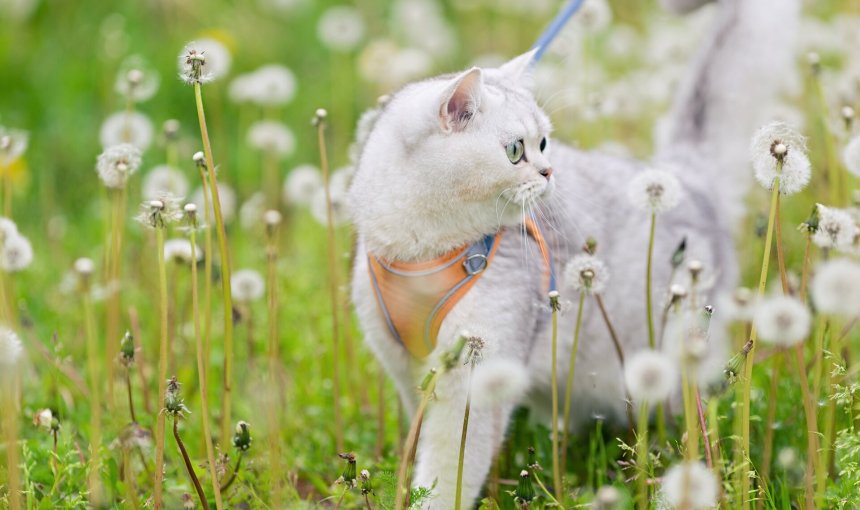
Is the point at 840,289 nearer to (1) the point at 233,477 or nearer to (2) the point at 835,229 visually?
(2) the point at 835,229

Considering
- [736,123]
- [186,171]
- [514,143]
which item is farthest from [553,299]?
[186,171]

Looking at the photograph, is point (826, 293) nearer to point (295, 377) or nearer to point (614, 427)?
point (614, 427)

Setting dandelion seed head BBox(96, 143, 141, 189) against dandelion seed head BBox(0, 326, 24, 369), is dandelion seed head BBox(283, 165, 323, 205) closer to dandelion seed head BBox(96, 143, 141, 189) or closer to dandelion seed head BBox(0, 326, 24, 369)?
dandelion seed head BBox(96, 143, 141, 189)

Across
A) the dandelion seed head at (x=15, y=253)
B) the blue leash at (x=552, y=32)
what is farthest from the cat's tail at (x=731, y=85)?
the dandelion seed head at (x=15, y=253)

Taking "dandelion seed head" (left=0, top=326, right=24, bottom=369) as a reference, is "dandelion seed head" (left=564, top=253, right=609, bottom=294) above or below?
above

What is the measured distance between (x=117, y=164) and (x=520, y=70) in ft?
3.44

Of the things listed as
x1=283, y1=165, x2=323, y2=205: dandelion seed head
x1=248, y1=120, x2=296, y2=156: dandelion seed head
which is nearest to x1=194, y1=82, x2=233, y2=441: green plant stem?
x1=283, y1=165, x2=323, y2=205: dandelion seed head

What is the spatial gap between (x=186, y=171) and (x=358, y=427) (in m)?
2.24

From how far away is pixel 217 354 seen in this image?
3.41m

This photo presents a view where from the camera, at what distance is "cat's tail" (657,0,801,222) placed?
309 centimetres

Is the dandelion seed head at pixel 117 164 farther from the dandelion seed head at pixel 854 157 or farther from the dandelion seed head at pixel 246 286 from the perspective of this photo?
the dandelion seed head at pixel 854 157

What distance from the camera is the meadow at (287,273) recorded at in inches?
77.5

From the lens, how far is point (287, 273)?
146 inches

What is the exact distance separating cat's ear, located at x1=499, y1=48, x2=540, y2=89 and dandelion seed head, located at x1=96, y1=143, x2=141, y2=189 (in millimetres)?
960
